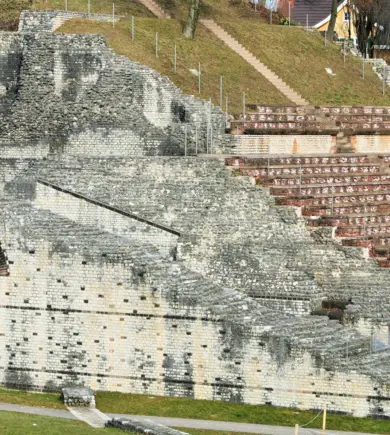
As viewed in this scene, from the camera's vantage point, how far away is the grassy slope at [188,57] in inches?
2498

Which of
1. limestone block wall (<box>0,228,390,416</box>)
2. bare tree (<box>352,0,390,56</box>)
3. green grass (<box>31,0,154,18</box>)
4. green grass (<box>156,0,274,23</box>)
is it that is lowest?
limestone block wall (<box>0,228,390,416</box>)

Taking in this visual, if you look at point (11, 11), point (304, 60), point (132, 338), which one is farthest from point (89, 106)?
point (132, 338)

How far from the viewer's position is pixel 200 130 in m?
60.8

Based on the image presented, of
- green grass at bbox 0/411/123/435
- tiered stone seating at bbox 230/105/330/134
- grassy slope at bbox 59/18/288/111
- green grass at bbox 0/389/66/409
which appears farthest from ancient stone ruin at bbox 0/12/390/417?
green grass at bbox 0/411/123/435

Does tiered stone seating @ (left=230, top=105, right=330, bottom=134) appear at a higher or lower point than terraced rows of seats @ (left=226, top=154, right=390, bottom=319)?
higher

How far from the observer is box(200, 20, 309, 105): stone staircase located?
6700cm

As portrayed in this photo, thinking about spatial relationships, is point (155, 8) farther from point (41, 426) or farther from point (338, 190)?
point (41, 426)

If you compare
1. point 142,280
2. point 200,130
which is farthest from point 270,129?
point 142,280

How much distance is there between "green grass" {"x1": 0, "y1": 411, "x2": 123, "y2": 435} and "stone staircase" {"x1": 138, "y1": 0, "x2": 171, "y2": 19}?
29836 mm

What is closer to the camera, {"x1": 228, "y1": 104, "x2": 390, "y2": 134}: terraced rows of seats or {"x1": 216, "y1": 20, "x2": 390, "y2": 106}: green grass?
{"x1": 228, "y1": 104, "x2": 390, "y2": 134}: terraced rows of seats

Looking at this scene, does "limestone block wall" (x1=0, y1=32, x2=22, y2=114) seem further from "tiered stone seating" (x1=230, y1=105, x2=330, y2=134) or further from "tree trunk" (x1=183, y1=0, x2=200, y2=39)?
"tiered stone seating" (x1=230, y1=105, x2=330, y2=134)

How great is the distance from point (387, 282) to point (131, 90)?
40.6ft

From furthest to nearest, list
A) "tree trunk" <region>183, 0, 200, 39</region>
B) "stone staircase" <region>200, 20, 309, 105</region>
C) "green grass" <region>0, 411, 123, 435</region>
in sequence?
"tree trunk" <region>183, 0, 200, 39</region> → "stone staircase" <region>200, 20, 309, 105</region> → "green grass" <region>0, 411, 123, 435</region>

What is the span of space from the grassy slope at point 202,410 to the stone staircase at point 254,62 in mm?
21172
